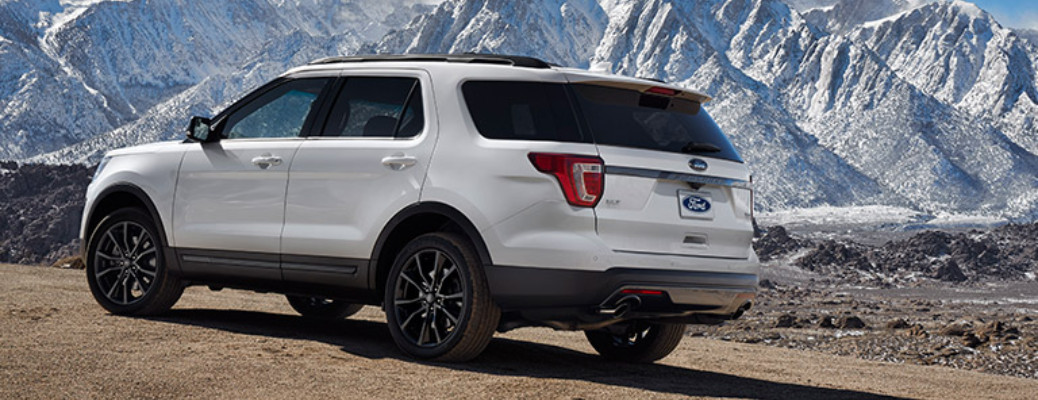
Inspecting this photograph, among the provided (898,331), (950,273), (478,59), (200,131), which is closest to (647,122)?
(478,59)

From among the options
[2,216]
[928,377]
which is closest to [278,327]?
[928,377]

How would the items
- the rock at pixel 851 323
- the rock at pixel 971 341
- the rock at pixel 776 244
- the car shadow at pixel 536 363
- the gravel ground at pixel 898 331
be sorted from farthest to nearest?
1. the rock at pixel 776 244
2. the rock at pixel 851 323
3. the rock at pixel 971 341
4. the gravel ground at pixel 898 331
5. the car shadow at pixel 536 363

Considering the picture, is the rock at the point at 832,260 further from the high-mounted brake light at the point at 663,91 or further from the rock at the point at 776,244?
the high-mounted brake light at the point at 663,91

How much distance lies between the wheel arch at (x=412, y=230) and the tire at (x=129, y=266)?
6.90 feet

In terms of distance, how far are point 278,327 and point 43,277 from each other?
640 cm

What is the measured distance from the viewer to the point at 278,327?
8969 mm

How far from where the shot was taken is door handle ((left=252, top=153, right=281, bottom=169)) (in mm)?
8015

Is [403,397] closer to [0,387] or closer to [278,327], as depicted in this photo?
[0,387]

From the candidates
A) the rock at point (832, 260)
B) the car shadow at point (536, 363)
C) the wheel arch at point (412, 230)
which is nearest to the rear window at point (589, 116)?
the wheel arch at point (412, 230)

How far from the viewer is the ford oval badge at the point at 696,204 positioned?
7.02 m

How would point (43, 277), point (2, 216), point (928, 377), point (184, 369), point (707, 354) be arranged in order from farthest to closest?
point (2, 216), point (43, 277), point (707, 354), point (928, 377), point (184, 369)

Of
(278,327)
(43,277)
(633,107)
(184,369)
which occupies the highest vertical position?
(633,107)

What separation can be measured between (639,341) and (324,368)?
251 cm

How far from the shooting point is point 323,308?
1042 cm
